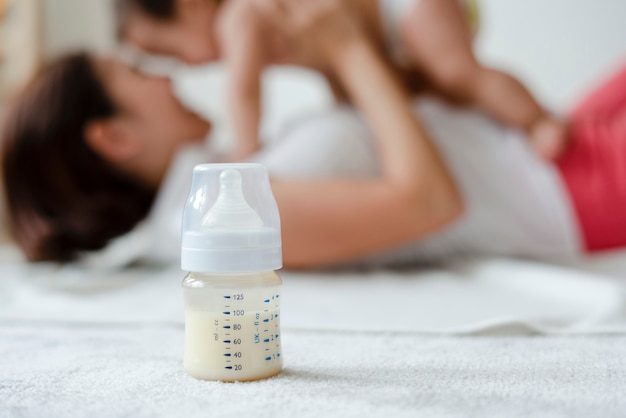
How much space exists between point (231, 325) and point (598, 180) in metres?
0.93

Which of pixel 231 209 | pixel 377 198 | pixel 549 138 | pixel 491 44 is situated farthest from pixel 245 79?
pixel 491 44

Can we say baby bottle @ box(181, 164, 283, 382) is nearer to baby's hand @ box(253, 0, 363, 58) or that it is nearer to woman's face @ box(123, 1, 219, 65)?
baby's hand @ box(253, 0, 363, 58)

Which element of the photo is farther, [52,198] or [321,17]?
[52,198]

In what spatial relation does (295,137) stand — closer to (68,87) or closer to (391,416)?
(68,87)

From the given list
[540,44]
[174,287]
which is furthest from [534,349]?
[540,44]

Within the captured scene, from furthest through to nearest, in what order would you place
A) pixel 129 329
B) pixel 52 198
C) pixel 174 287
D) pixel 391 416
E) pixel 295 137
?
1. pixel 52 198
2. pixel 295 137
3. pixel 174 287
4. pixel 129 329
5. pixel 391 416

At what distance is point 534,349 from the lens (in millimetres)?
631

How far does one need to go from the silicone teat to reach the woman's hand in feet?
2.50

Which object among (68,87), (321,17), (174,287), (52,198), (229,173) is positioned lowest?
(174,287)

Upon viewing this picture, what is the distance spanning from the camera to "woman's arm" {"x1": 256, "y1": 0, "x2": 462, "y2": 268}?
1.06m

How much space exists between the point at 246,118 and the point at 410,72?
1.35 feet

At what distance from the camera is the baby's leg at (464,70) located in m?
1.29

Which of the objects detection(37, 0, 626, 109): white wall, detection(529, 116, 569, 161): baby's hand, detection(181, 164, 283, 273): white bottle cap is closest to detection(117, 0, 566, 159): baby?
detection(529, 116, 569, 161): baby's hand

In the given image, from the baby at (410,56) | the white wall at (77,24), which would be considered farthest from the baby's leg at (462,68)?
the white wall at (77,24)
